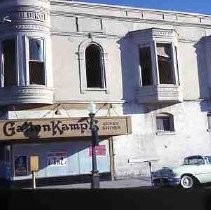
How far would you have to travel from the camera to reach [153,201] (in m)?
2.08

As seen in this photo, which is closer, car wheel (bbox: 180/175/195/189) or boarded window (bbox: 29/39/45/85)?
car wheel (bbox: 180/175/195/189)

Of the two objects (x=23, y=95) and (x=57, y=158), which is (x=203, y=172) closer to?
(x=57, y=158)

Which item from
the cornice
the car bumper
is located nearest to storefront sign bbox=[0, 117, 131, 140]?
the car bumper

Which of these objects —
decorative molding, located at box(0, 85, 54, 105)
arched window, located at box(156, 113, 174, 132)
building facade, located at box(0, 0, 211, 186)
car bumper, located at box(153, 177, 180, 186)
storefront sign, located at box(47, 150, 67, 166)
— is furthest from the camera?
arched window, located at box(156, 113, 174, 132)

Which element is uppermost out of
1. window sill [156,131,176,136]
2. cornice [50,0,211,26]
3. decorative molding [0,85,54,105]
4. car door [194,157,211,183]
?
cornice [50,0,211,26]

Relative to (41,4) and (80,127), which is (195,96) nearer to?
(80,127)

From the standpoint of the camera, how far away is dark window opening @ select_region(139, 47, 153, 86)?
79.5ft

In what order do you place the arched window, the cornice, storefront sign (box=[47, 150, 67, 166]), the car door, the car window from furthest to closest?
1. the arched window
2. the cornice
3. storefront sign (box=[47, 150, 67, 166])
4. the car window
5. the car door

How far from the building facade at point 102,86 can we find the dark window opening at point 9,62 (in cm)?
5

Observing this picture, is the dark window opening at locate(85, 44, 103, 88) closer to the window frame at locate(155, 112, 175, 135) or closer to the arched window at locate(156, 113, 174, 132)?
the window frame at locate(155, 112, 175, 135)

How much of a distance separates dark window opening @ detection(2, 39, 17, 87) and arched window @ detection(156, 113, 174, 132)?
7.85 metres

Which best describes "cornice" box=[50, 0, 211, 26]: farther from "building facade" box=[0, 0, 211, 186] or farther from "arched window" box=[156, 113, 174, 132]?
"arched window" box=[156, 113, 174, 132]

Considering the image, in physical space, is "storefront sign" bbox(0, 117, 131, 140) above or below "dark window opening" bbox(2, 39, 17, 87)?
below

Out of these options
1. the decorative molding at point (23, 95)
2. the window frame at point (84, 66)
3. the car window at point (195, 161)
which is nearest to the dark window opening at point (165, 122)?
the window frame at point (84, 66)
